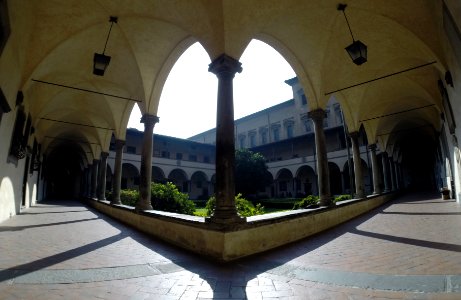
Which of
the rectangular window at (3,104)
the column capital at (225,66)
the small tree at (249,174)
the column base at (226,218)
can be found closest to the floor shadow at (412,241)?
the column base at (226,218)

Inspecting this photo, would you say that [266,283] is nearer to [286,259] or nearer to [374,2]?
[286,259]

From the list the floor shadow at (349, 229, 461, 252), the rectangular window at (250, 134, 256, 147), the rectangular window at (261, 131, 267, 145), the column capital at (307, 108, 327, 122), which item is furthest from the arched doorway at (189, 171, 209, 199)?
the floor shadow at (349, 229, 461, 252)

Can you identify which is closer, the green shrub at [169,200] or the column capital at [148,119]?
the column capital at [148,119]

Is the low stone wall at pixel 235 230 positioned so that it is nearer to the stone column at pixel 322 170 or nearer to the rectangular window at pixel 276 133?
the stone column at pixel 322 170

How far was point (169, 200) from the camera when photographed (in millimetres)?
12953

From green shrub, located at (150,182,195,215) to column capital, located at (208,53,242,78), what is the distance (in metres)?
8.82

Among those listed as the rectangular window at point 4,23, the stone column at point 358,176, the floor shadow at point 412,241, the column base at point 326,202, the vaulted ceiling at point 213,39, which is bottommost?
the floor shadow at point 412,241

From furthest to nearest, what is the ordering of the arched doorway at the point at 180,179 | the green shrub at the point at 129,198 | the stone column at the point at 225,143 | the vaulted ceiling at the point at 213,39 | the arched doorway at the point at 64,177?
the arched doorway at the point at 180,179 < the arched doorway at the point at 64,177 < the green shrub at the point at 129,198 < the vaulted ceiling at the point at 213,39 < the stone column at the point at 225,143

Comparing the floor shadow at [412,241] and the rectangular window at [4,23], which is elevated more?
the rectangular window at [4,23]

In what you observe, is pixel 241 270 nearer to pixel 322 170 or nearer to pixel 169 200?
pixel 322 170

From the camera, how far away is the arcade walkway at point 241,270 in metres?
3.02

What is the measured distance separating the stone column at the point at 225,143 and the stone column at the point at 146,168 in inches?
158

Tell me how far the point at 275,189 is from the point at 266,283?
113ft

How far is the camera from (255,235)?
493cm
